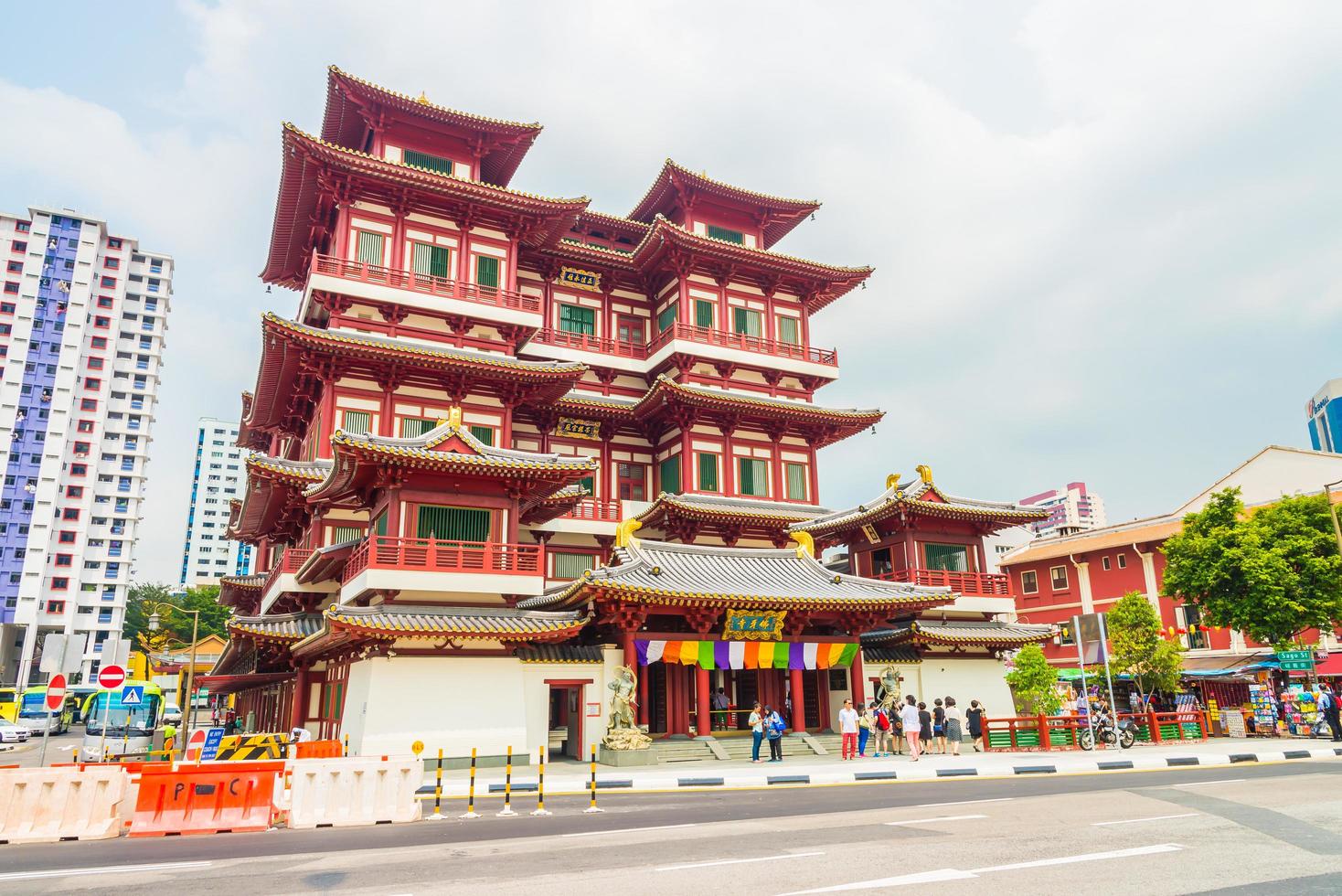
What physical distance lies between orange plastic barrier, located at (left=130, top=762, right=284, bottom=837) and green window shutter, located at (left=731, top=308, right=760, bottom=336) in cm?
3127

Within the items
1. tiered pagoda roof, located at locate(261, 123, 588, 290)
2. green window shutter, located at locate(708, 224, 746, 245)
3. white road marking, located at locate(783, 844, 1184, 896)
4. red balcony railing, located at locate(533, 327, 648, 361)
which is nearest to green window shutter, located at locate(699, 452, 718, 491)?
red balcony railing, located at locate(533, 327, 648, 361)

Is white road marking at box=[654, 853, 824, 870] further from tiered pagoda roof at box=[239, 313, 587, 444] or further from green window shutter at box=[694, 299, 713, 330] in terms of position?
green window shutter at box=[694, 299, 713, 330]

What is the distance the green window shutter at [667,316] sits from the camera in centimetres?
4125

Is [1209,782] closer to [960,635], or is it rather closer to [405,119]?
[960,635]

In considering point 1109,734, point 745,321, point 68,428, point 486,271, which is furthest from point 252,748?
point 68,428

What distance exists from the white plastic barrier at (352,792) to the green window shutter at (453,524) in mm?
11348

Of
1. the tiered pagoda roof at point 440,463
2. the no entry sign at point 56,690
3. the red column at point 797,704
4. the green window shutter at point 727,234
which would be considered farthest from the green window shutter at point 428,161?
the red column at point 797,704

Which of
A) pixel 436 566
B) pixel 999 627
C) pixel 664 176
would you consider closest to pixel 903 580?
pixel 999 627

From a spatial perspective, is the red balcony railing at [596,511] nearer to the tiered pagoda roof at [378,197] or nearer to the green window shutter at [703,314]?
the green window shutter at [703,314]

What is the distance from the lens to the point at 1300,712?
30609mm

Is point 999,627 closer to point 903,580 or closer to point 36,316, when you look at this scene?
point 903,580

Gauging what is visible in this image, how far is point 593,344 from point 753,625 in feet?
57.7

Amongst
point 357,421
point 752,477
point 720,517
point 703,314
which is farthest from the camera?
point 703,314

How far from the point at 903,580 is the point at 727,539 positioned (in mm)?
7600
